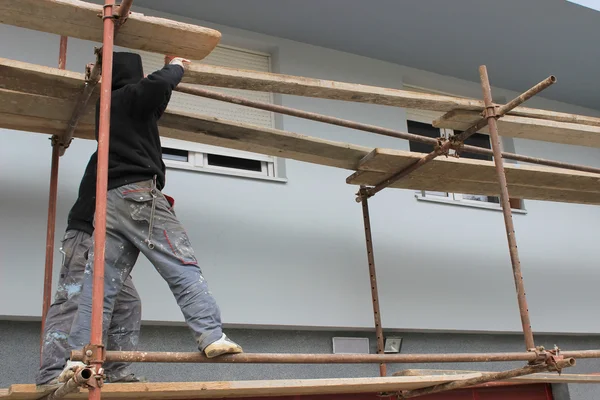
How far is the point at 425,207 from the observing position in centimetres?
773

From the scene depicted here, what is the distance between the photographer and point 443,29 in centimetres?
787

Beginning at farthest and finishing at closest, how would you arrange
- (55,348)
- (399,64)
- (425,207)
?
(399,64) → (425,207) → (55,348)

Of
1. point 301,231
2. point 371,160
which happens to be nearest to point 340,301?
point 301,231

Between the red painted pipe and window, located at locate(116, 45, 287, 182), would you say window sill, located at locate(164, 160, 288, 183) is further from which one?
the red painted pipe

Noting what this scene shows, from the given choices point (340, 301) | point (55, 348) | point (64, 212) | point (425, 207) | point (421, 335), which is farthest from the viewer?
point (425, 207)

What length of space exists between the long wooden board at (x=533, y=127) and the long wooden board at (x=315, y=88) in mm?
69

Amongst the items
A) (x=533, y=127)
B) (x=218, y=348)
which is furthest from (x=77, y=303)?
(x=533, y=127)

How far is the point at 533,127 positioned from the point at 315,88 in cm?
214

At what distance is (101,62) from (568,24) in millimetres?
5426

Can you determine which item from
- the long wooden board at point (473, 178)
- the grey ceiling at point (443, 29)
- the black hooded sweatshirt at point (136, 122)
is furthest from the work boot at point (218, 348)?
the grey ceiling at point (443, 29)

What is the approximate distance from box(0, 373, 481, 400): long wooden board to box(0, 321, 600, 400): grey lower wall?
55.1 inches

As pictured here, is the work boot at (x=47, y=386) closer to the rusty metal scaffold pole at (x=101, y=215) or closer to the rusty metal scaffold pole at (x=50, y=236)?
the rusty metal scaffold pole at (x=101, y=215)

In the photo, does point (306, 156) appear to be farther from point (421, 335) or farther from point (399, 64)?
point (399, 64)

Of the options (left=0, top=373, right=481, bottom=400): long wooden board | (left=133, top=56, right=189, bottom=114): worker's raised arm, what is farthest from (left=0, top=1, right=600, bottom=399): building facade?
(left=133, top=56, right=189, bottom=114): worker's raised arm
